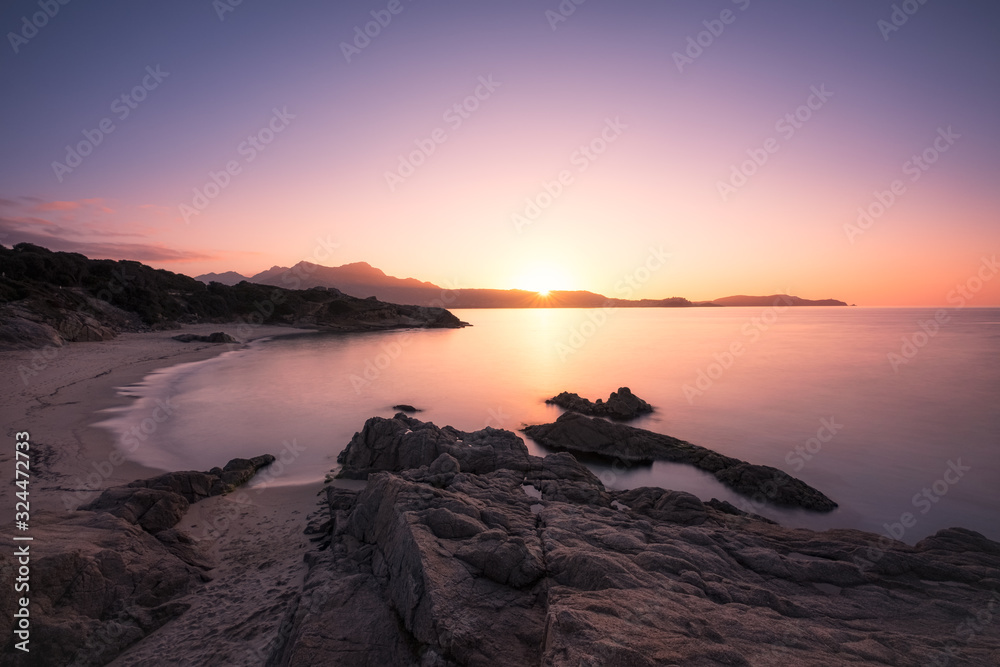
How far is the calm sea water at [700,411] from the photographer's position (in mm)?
13992

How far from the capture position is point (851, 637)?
15.9 feet

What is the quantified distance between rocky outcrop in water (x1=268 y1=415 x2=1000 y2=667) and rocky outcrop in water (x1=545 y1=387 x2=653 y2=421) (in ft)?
45.5

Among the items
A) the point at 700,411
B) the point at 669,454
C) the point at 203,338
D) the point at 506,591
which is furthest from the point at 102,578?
the point at 203,338

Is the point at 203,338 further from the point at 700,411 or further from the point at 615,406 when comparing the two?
the point at 700,411

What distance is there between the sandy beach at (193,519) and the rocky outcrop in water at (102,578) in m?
0.15

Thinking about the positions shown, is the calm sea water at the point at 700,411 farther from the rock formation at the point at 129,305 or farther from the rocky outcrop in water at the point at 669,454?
the rock formation at the point at 129,305

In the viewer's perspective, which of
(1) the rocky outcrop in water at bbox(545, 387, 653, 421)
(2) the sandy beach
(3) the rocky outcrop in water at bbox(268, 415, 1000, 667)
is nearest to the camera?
(3) the rocky outcrop in water at bbox(268, 415, 1000, 667)

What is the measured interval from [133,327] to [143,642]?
61812mm

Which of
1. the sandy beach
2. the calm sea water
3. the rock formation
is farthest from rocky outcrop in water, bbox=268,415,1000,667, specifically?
the rock formation

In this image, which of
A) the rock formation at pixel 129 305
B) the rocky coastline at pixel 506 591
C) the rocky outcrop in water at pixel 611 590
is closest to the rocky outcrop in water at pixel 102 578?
the rocky coastline at pixel 506 591

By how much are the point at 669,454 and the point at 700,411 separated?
10.4m

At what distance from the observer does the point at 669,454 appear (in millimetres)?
16172

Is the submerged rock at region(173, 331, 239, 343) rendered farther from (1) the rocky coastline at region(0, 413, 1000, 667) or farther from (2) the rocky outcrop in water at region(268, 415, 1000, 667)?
(2) the rocky outcrop in water at region(268, 415, 1000, 667)

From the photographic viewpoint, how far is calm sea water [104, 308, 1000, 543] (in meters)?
14.0
